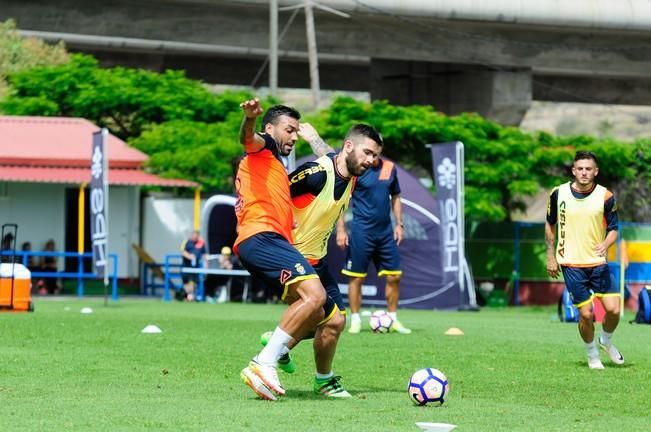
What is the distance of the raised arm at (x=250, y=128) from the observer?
945 centimetres

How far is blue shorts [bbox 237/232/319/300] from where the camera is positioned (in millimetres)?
9930

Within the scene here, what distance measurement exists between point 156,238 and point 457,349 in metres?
21.3

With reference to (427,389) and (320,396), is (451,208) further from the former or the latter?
(427,389)

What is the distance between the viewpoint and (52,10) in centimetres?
4462

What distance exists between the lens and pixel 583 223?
1341 centimetres

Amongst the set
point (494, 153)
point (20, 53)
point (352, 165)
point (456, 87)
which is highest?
point (456, 87)

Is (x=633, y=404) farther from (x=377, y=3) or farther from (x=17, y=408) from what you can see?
(x=377, y=3)

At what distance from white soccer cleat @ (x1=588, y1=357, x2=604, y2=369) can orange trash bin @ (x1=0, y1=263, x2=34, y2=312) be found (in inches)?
428

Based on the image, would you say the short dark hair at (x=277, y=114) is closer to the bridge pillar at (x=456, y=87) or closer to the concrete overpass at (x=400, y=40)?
the concrete overpass at (x=400, y=40)

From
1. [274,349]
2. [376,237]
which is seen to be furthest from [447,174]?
[274,349]

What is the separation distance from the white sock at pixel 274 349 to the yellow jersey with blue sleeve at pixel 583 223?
4.29m

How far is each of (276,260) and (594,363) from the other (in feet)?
14.1

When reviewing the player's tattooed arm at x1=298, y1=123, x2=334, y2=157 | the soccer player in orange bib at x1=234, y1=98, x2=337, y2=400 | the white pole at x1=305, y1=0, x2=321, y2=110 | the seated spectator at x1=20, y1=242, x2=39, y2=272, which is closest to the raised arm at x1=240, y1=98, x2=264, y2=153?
the soccer player in orange bib at x1=234, y1=98, x2=337, y2=400

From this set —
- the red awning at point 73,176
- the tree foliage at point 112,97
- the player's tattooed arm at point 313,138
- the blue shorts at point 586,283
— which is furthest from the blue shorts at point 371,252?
the tree foliage at point 112,97
